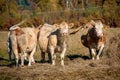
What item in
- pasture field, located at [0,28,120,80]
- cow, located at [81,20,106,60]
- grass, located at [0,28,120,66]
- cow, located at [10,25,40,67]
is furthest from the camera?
grass, located at [0,28,120,66]

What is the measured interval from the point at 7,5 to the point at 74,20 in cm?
1273

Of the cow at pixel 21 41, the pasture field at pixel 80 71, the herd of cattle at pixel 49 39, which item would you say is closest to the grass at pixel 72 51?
the herd of cattle at pixel 49 39

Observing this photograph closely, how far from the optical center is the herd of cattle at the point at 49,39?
1497cm

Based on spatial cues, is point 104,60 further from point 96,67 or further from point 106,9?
point 106,9

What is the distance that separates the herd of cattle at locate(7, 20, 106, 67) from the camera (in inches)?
589

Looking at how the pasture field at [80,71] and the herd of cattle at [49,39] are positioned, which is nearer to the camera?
the pasture field at [80,71]

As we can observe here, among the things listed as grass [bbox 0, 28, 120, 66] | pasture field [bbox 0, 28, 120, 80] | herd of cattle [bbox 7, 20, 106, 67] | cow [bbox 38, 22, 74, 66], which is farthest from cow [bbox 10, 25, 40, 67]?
grass [bbox 0, 28, 120, 66]

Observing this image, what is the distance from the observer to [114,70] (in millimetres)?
12570

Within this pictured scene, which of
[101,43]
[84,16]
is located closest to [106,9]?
[84,16]

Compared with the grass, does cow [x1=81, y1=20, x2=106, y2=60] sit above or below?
above

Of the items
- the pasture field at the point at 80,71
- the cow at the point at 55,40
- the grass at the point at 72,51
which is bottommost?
the grass at the point at 72,51

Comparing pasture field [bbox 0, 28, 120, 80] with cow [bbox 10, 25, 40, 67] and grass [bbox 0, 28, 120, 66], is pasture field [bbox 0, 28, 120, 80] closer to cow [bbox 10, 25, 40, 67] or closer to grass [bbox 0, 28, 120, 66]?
cow [bbox 10, 25, 40, 67]

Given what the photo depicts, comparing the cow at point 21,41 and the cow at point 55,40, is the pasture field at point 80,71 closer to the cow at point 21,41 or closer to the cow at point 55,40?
the cow at point 55,40

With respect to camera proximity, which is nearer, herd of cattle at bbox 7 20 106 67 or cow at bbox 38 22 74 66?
herd of cattle at bbox 7 20 106 67
